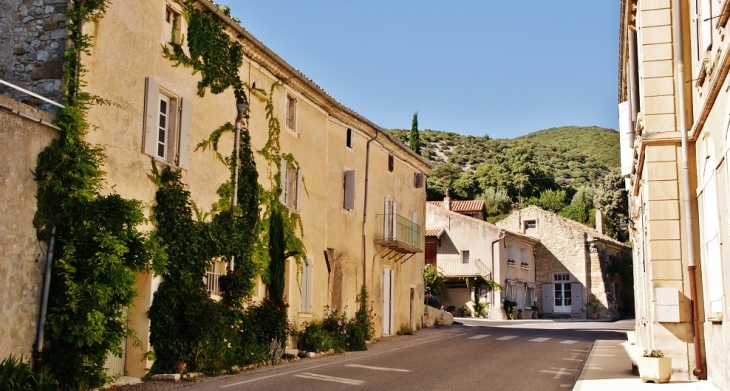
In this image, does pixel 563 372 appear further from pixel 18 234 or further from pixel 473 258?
pixel 473 258

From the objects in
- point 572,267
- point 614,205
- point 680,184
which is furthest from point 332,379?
point 614,205

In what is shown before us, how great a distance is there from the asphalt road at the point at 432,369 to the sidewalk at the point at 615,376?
0.98ft

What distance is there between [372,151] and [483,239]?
20864 mm

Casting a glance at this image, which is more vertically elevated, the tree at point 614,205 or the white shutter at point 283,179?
the tree at point 614,205

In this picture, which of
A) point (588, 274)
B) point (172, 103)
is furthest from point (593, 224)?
point (172, 103)

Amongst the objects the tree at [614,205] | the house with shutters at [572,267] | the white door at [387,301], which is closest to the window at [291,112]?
the white door at [387,301]

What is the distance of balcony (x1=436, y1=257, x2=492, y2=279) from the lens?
44.8 meters

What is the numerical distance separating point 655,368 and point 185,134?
9625 mm

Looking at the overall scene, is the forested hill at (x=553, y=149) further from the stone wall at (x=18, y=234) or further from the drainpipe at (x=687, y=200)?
the stone wall at (x=18, y=234)

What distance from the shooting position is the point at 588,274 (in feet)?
161

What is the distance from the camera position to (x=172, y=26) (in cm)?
1494

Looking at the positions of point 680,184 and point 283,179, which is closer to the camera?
point 680,184

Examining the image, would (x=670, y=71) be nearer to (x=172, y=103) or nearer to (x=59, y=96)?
(x=172, y=103)

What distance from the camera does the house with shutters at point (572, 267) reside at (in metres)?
49.1
